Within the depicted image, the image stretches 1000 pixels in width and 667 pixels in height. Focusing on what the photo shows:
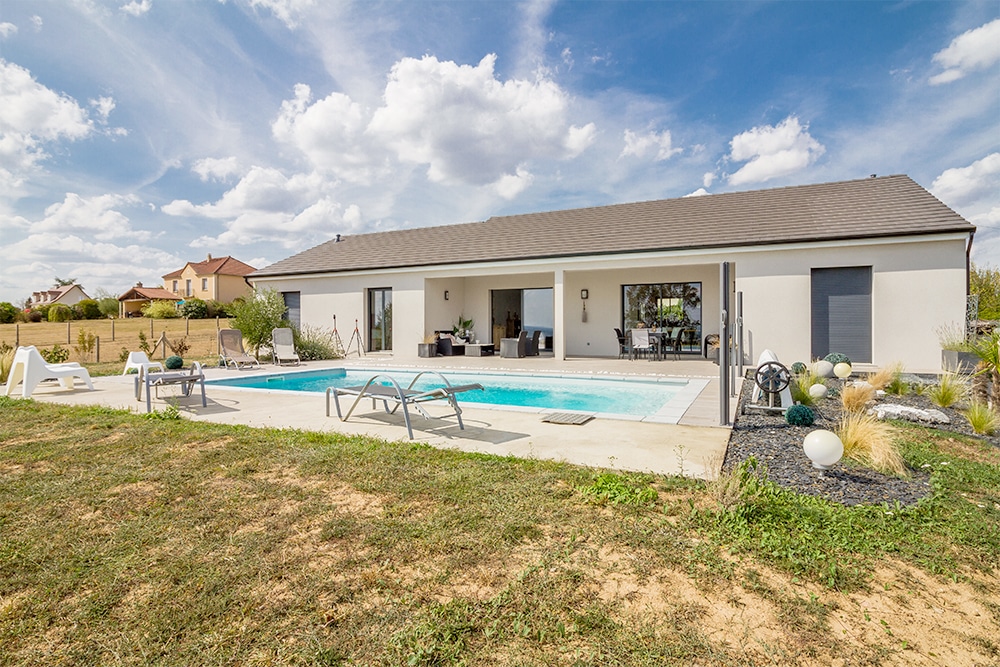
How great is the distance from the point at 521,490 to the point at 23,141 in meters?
15.9

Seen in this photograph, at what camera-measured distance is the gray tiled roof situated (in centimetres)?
1259

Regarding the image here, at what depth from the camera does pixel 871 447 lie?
4453 mm

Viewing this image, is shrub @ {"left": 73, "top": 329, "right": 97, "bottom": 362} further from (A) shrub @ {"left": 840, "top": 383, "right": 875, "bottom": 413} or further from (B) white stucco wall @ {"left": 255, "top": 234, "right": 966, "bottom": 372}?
(A) shrub @ {"left": 840, "top": 383, "right": 875, "bottom": 413}

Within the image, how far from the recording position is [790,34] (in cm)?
1206

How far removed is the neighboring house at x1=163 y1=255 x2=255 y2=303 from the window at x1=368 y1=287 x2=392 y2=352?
35.4 metres

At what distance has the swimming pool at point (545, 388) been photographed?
854 cm

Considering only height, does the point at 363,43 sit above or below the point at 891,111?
above

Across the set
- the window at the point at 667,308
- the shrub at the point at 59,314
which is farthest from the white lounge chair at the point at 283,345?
the shrub at the point at 59,314

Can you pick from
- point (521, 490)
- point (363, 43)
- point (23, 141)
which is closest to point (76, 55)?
point (23, 141)

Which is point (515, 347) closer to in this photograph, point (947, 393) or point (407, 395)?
point (407, 395)

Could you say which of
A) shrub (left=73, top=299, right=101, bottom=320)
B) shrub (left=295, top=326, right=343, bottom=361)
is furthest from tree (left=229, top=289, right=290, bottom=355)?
shrub (left=73, top=299, right=101, bottom=320)

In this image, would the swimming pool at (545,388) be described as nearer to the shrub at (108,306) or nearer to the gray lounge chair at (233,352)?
the gray lounge chair at (233,352)

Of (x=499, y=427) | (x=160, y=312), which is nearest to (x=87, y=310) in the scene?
(x=160, y=312)

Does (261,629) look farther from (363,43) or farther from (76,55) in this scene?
(76,55)
